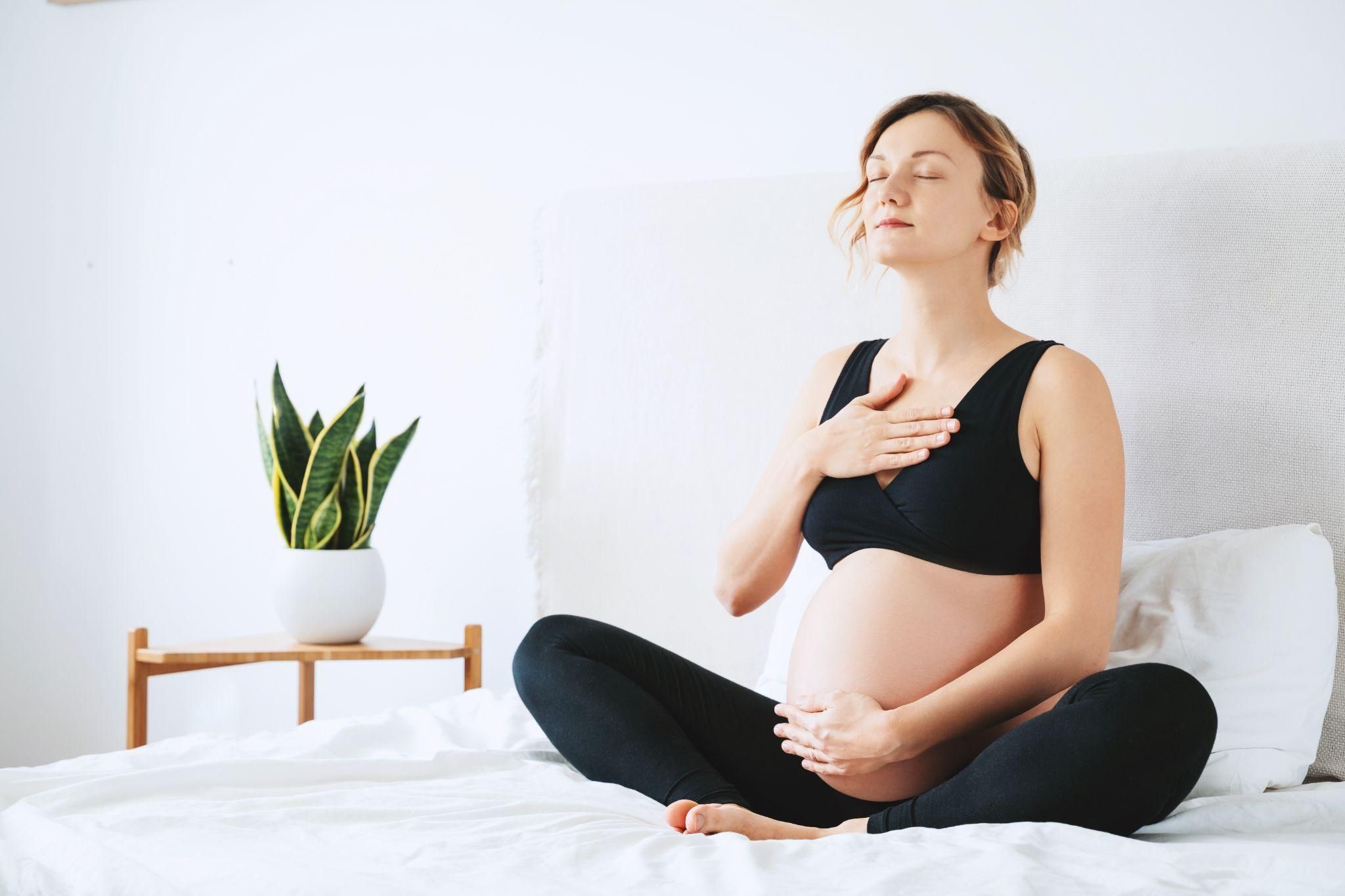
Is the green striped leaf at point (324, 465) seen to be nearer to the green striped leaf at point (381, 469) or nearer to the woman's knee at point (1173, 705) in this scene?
the green striped leaf at point (381, 469)

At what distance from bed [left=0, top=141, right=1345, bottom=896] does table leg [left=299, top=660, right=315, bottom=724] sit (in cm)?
34

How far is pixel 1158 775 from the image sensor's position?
0.91m

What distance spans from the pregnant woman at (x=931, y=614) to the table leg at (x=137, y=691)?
103 centimetres

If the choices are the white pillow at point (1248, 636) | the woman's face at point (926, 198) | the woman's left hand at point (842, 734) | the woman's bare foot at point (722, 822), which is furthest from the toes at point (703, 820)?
the woman's face at point (926, 198)

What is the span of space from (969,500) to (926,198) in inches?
14.1

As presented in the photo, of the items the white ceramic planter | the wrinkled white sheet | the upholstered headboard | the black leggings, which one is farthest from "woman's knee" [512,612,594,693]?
the white ceramic planter

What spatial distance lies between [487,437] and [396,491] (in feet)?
0.76

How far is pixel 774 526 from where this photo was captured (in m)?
1.30

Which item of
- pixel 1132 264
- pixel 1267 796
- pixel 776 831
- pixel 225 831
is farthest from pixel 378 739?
pixel 1132 264

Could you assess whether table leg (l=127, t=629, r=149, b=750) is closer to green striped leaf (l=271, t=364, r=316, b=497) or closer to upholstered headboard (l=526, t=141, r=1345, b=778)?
green striped leaf (l=271, t=364, r=316, b=497)

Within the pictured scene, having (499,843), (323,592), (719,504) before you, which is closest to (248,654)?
(323,592)

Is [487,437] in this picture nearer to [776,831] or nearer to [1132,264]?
[1132,264]

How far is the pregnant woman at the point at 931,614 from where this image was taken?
3.10ft

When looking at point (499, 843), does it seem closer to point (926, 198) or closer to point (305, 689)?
point (926, 198)
